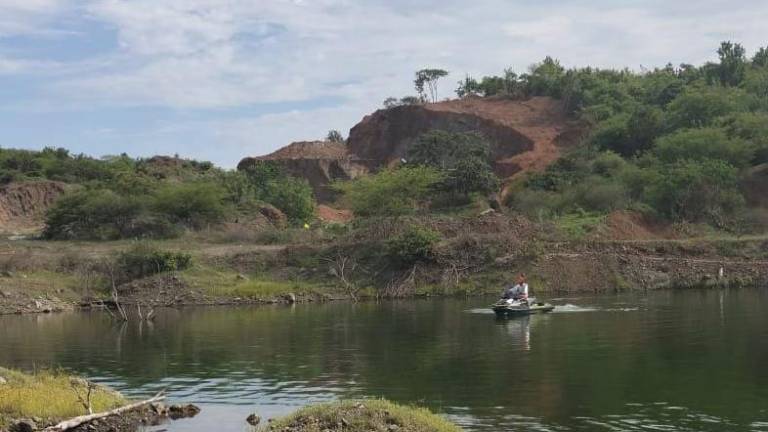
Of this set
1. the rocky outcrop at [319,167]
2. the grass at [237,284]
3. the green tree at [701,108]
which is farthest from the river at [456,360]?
the rocky outcrop at [319,167]

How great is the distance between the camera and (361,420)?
1739 cm

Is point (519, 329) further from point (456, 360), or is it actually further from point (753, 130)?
point (753, 130)

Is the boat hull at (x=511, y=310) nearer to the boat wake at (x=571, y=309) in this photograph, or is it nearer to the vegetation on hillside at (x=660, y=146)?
the boat wake at (x=571, y=309)

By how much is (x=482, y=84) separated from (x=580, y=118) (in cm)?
2407

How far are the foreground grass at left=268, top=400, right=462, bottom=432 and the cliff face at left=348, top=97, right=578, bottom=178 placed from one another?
3076 inches

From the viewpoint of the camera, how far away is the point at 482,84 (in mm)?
126562

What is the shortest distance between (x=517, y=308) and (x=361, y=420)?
87.2 feet

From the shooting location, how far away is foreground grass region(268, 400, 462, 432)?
56.4 ft

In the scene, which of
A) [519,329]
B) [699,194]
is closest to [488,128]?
[699,194]

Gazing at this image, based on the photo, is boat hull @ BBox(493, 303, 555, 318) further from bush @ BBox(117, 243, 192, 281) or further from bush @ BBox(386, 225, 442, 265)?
bush @ BBox(117, 243, 192, 281)

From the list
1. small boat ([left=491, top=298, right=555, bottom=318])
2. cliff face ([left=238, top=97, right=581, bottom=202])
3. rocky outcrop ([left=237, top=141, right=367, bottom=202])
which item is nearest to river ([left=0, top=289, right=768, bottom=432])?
small boat ([left=491, top=298, right=555, bottom=318])

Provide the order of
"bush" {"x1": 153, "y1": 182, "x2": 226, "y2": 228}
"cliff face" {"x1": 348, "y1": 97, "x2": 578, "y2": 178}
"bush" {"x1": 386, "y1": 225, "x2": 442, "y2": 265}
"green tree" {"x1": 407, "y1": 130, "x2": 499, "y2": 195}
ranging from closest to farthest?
"bush" {"x1": 386, "y1": 225, "x2": 442, "y2": 265}
"bush" {"x1": 153, "y1": 182, "x2": 226, "y2": 228}
"green tree" {"x1": 407, "y1": 130, "x2": 499, "y2": 195}
"cliff face" {"x1": 348, "y1": 97, "x2": 578, "y2": 178}

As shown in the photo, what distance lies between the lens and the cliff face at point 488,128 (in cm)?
10231

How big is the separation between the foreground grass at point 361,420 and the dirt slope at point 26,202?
70.9m
